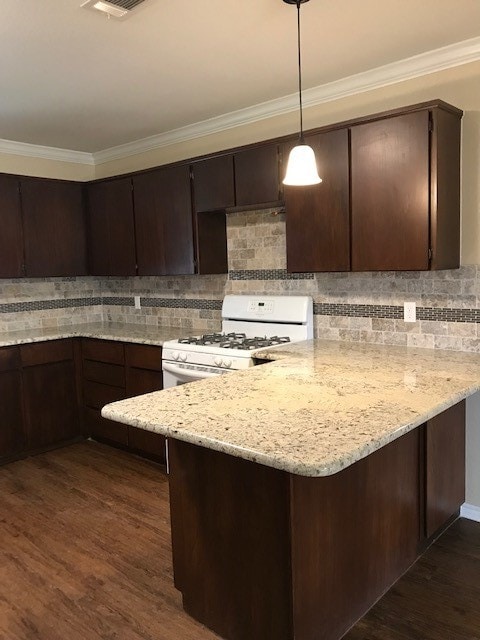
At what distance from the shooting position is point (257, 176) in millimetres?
3281

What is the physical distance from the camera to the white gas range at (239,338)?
311cm

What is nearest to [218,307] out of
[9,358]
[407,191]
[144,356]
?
[144,356]

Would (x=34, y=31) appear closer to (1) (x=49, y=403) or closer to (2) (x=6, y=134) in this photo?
(2) (x=6, y=134)

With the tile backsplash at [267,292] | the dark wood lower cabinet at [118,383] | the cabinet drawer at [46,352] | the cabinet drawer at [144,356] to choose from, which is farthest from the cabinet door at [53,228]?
the cabinet drawer at [144,356]

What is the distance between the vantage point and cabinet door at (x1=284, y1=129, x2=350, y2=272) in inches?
112

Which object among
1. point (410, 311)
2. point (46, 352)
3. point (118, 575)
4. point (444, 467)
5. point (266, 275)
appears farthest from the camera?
point (46, 352)

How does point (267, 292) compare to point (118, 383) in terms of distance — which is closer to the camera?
point (267, 292)

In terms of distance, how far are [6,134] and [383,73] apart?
285 centimetres

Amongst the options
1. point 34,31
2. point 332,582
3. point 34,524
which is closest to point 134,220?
point 34,31

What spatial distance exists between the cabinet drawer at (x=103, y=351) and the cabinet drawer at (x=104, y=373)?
0.13 ft

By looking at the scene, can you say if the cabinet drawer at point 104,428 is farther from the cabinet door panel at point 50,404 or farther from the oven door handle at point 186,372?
the oven door handle at point 186,372

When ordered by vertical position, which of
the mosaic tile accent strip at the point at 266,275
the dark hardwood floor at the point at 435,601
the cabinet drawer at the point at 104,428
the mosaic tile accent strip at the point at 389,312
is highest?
the mosaic tile accent strip at the point at 266,275

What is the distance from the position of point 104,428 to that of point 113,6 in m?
2.97

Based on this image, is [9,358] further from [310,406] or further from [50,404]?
[310,406]
